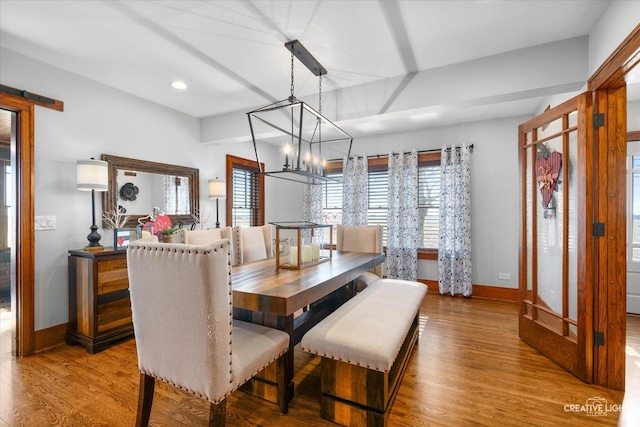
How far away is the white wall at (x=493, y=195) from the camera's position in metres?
4.19

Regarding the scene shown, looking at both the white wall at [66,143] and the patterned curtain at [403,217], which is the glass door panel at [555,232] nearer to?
the patterned curtain at [403,217]

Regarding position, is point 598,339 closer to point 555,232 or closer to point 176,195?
point 555,232

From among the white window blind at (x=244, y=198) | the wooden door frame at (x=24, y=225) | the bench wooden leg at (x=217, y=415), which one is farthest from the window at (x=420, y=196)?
the bench wooden leg at (x=217, y=415)

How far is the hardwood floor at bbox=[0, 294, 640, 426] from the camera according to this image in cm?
179

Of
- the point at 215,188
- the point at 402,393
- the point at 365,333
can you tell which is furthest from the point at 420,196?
the point at 365,333

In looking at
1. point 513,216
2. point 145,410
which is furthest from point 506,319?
point 145,410

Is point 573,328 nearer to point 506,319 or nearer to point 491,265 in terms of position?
point 506,319

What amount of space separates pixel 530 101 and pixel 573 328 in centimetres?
260

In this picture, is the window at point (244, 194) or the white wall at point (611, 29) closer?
the white wall at point (611, 29)

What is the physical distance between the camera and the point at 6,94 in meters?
2.49

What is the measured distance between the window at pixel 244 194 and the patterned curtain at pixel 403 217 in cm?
220

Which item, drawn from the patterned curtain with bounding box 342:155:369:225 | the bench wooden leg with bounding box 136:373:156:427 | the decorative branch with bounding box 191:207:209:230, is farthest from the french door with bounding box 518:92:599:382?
the decorative branch with bounding box 191:207:209:230

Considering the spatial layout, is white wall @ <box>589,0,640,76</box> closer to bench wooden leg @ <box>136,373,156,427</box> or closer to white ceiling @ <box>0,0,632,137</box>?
white ceiling @ <box>0,0,632,137</box>

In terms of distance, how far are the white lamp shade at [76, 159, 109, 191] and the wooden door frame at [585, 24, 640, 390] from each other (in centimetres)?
403
